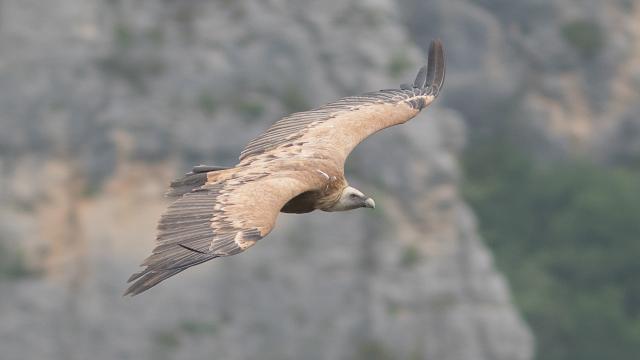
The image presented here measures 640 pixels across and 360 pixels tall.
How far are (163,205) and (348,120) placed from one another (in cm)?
1627

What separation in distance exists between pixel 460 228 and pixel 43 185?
9.38 m

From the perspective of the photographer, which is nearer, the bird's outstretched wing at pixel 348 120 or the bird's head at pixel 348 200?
the bird's head at pixel 348 200

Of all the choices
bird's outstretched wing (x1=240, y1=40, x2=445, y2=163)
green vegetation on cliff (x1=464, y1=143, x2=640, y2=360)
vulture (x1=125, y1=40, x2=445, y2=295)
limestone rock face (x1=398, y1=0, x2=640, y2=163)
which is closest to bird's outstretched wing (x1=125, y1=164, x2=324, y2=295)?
vulture (x1=125, y1=40, x2=445, y2=295)

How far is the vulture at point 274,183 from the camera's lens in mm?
17047

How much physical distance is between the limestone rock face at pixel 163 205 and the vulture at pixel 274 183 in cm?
1604

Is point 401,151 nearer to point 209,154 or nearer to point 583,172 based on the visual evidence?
point 209,154

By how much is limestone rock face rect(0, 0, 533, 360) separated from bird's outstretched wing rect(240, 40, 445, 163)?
51.3 ft

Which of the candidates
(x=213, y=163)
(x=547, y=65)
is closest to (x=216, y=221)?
(x=213, y=163)

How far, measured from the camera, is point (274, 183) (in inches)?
720

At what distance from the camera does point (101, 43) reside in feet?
130

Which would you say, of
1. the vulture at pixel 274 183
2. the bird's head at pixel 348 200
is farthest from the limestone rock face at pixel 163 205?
the bird's head at pixel 348 200

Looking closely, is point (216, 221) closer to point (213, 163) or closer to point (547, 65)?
point (213, 163)

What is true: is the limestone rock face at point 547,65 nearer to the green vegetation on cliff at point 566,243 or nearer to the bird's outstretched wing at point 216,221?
the green vegetation on cliff at point 566,243

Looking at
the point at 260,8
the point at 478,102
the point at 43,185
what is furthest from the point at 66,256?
the point at 478,102
